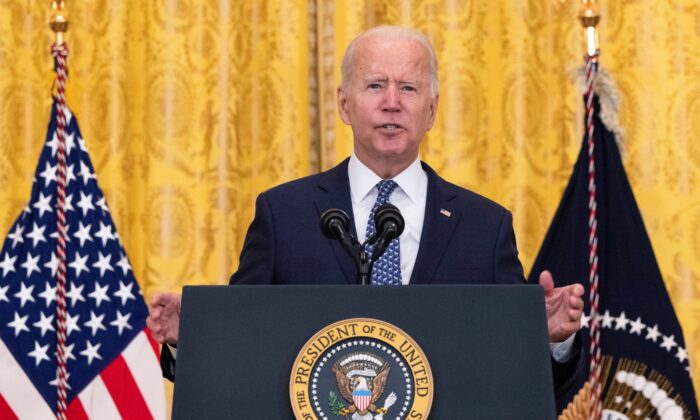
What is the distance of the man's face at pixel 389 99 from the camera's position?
9.53 feet

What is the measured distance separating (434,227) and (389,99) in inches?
14.5

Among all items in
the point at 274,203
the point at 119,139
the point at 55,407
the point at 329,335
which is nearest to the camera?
the point at 329,335

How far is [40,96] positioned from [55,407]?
1.36m

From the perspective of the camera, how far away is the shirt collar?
2.90 meters

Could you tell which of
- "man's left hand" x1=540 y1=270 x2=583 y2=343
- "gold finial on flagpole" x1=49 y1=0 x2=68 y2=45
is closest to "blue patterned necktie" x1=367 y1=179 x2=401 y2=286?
"man's left hand" x1=540 y1=270 x2=583 y2=343

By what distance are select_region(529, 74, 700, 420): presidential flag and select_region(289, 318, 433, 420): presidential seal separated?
226 cm

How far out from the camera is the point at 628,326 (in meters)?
4.09

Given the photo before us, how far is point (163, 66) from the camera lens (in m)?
4.71

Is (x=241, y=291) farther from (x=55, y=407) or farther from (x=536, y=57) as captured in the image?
(x=536, y=57)

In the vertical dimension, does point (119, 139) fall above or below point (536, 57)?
below

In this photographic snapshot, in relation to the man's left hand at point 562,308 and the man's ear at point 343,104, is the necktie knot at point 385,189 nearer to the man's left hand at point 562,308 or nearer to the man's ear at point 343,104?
the man's ear at point 343,104

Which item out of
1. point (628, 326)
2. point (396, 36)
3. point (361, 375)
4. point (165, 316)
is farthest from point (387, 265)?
point (628, 326)

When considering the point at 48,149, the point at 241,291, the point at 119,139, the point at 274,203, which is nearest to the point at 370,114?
the point at 274,203

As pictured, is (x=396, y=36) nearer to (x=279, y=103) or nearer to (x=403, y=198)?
(x=403, y=198)
